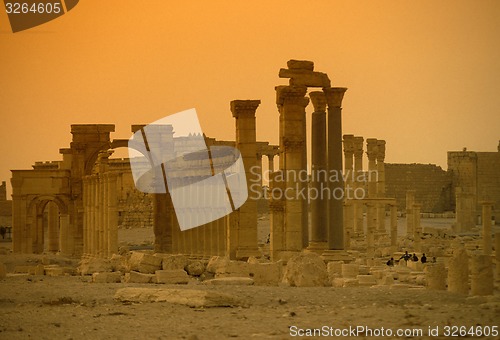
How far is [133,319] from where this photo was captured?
52.6 feet

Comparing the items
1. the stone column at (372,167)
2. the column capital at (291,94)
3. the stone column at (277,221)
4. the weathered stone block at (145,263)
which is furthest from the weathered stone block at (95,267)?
the stone column at (372,167)

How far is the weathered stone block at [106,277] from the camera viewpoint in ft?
79.1

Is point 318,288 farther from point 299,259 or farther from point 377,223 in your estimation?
point 377,223

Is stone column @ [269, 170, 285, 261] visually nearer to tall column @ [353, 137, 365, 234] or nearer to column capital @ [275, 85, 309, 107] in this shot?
column capital @ [275, 85, 309, 107]

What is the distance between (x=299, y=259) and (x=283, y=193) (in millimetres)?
6088

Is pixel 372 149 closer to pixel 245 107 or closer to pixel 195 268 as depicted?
pixel 245 107

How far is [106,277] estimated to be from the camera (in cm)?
2420

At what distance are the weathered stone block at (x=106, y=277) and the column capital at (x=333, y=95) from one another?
7436 millimetres

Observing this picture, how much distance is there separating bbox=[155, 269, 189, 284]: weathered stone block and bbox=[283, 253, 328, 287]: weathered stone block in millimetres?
2327

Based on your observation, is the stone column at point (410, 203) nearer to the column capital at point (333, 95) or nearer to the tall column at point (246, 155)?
the tall column at point (246, 155)

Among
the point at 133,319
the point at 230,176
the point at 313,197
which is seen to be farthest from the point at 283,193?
the point at 133,319

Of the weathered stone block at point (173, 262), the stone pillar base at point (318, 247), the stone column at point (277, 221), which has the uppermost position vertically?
the stone column at point (277, 221)

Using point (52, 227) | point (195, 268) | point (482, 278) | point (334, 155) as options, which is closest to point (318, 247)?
point (334, 155)

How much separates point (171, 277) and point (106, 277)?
2035 mm
